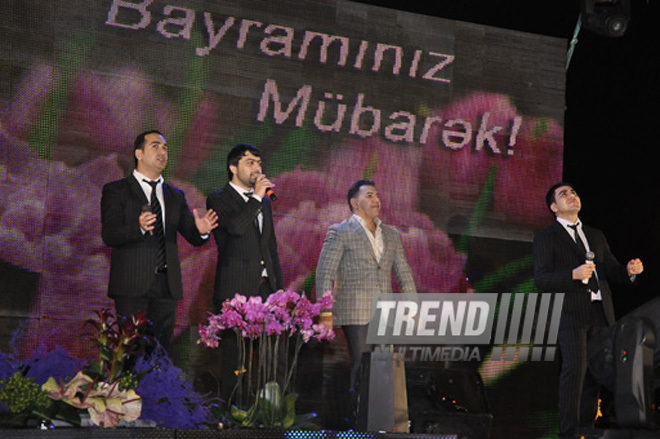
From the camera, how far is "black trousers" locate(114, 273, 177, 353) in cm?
493

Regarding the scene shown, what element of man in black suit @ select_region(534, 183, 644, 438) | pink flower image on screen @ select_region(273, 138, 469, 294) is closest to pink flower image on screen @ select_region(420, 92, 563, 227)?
pink flower image on screen @ select_region(273, 138, 469, 294)

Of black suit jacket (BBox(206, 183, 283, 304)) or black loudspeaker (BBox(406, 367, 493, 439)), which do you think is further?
black suit jacket (BBox(206, 183, 283, 304))

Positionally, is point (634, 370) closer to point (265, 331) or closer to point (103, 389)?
point (265, 331)

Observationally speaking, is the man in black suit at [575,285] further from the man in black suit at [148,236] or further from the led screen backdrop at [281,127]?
the man in black suit at [148,236]

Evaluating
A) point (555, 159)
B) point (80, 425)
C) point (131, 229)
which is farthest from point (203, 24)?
point (80, 425)

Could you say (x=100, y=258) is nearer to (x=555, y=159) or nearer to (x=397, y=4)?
(x=397, y=4)

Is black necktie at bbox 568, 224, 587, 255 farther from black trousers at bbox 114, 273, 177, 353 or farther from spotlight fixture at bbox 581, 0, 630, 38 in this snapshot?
black trousers at bbox 114, 273, 177, 353

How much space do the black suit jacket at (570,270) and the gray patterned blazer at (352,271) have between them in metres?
0.84

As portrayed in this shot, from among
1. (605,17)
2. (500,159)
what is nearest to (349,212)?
(500,159)

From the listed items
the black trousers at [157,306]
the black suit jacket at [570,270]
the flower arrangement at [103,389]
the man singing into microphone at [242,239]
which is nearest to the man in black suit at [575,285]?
the black suit jacket at [570,270]

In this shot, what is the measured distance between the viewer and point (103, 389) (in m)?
2.91

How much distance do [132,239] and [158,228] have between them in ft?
0.84

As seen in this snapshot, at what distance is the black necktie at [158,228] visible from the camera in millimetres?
5047

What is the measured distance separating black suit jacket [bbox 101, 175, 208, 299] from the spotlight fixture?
2.76 m
